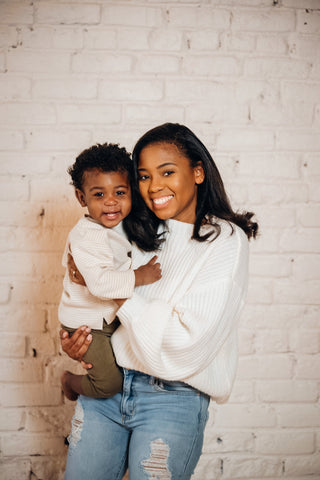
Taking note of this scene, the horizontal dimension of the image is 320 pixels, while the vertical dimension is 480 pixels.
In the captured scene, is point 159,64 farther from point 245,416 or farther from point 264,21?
point 245,416

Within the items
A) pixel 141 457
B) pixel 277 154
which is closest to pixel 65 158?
pixel 277 154

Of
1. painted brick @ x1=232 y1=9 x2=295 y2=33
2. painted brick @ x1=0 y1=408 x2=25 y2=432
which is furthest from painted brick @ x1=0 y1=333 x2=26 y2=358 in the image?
painted brick @ x1=232 y1=9 x2=295 y2=33

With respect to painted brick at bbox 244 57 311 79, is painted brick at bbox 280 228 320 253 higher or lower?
lower

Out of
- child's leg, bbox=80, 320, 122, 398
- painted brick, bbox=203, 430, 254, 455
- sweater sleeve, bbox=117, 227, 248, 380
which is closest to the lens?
sweater sleeve, bbox=117, 227, 248, 380

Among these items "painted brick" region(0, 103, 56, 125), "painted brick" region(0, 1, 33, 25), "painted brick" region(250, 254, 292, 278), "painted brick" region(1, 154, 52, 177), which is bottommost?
"painted brick" region(250, 254, 292, 278)

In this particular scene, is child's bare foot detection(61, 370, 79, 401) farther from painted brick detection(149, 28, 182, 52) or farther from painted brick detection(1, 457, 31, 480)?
painted brick detection(149, 28, 182, 52)

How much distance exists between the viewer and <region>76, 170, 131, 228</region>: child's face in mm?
1203

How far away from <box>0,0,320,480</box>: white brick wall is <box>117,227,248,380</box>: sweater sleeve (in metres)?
0.69

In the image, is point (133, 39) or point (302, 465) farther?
point (302, 465)

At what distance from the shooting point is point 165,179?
1.15m

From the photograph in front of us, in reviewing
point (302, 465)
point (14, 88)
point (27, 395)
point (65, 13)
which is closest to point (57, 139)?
point (14, 88)

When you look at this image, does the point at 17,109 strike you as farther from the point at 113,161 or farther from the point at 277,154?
the point at 277,154

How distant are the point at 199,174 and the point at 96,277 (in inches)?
18.3

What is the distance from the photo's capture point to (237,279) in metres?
1.03
